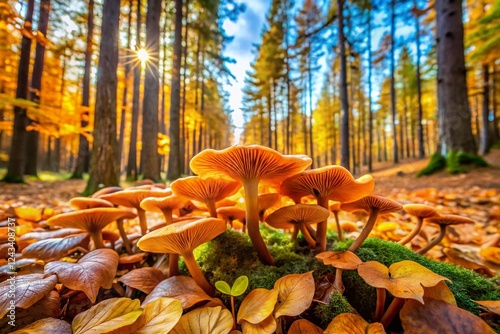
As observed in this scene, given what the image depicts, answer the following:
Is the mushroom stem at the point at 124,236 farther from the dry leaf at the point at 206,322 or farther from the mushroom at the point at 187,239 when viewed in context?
the dry leaf at the point at 206,322

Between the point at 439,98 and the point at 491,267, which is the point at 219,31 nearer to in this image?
the point at 439,98

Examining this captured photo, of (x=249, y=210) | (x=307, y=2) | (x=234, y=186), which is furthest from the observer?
(x=307, y=2)

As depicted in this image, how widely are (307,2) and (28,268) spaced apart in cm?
1834

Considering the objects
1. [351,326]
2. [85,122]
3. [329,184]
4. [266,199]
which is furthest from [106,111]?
[85,122]

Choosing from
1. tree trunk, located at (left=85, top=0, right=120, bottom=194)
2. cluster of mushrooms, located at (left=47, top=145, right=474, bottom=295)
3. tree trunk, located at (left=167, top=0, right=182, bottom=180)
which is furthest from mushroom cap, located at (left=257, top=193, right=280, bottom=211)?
tree trunk, located at (left=167, top=0, right=182, bottom=180)

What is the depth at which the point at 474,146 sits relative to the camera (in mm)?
5141

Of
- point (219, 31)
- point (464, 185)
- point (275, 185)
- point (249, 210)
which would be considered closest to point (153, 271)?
point (249, 210)

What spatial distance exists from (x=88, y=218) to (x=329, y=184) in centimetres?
139

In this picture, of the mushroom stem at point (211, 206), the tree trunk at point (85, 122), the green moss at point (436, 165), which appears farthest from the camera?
the tree trunk at point (85, 122)

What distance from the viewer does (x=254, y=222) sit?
1.26m

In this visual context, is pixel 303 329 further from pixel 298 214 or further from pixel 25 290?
pixel 25 290

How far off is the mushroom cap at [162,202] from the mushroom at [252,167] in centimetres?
22

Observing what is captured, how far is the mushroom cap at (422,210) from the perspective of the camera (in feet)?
4.00

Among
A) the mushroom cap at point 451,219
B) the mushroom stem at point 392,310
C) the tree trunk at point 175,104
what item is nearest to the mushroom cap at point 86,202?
the mushroom stem at point 392,310
